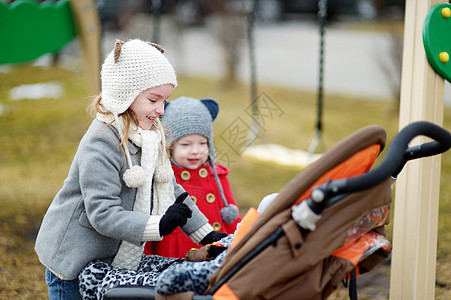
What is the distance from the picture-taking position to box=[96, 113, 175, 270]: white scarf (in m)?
2.29

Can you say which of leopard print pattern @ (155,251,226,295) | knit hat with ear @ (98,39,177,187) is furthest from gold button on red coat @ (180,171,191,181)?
leopard print pattern @ (155,251,226,295)

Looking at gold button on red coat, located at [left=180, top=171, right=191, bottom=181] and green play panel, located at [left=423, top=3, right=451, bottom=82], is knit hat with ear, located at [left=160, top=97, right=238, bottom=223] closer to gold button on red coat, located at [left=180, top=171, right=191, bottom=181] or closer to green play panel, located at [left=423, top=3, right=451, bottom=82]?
gold button on red coat, located at [left=180, top=171, right=191, bottom=181]

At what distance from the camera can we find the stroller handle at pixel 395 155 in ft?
5.70

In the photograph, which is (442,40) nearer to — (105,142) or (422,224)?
(422,224)

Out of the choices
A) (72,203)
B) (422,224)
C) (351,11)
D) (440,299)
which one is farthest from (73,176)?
(351,11)

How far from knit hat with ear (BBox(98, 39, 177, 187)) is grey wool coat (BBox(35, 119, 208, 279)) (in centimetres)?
7

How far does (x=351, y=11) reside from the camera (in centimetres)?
1492

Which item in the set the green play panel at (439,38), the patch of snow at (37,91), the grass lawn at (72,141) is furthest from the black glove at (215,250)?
the patch of snow at (37,91)

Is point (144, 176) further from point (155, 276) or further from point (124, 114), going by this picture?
point (155, 276)

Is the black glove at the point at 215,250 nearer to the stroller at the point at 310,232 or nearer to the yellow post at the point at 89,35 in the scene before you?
the stroller at the point at 310,232

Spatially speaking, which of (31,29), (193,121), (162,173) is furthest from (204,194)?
(31,29)

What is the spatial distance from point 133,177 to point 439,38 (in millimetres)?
1448

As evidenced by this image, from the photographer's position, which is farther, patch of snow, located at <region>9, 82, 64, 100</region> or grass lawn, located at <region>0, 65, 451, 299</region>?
patch of snow, located at <region>9, 82, 64, 100</region>

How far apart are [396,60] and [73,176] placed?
22.0 feet
